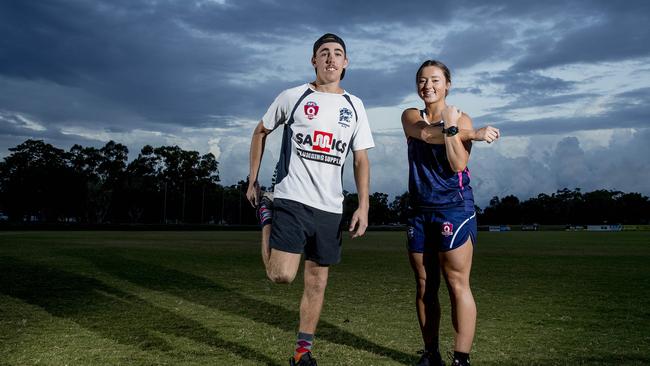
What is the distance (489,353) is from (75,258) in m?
13.5

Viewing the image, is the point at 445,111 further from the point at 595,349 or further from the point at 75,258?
the point at 75,258

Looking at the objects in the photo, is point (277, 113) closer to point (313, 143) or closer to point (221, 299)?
point (313, 143)

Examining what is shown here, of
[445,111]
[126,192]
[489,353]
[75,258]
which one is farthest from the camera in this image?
[126,192]

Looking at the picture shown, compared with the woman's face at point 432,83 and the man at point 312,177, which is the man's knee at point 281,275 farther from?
the woman's face at point 432,83

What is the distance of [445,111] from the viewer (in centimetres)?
417

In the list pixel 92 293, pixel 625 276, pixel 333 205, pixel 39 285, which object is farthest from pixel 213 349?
pixel 625 276

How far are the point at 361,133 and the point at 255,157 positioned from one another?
2.92 ft

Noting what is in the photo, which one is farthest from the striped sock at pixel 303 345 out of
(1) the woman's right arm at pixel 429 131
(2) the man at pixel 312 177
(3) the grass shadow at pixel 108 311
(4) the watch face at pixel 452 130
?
(4) the watch face at pixel 452 130

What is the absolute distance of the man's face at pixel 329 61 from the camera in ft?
14.7

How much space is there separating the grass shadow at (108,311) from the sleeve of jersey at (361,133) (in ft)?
6.19

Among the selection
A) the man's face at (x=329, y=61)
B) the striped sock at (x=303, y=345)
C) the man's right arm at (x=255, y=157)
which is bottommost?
the striped sock at (x=303, y=345)

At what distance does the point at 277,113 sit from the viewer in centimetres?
454

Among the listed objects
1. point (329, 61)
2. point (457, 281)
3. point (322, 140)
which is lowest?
point (457, 281)

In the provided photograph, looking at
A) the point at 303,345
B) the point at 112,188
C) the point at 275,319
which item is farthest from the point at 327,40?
the point at 112,188
